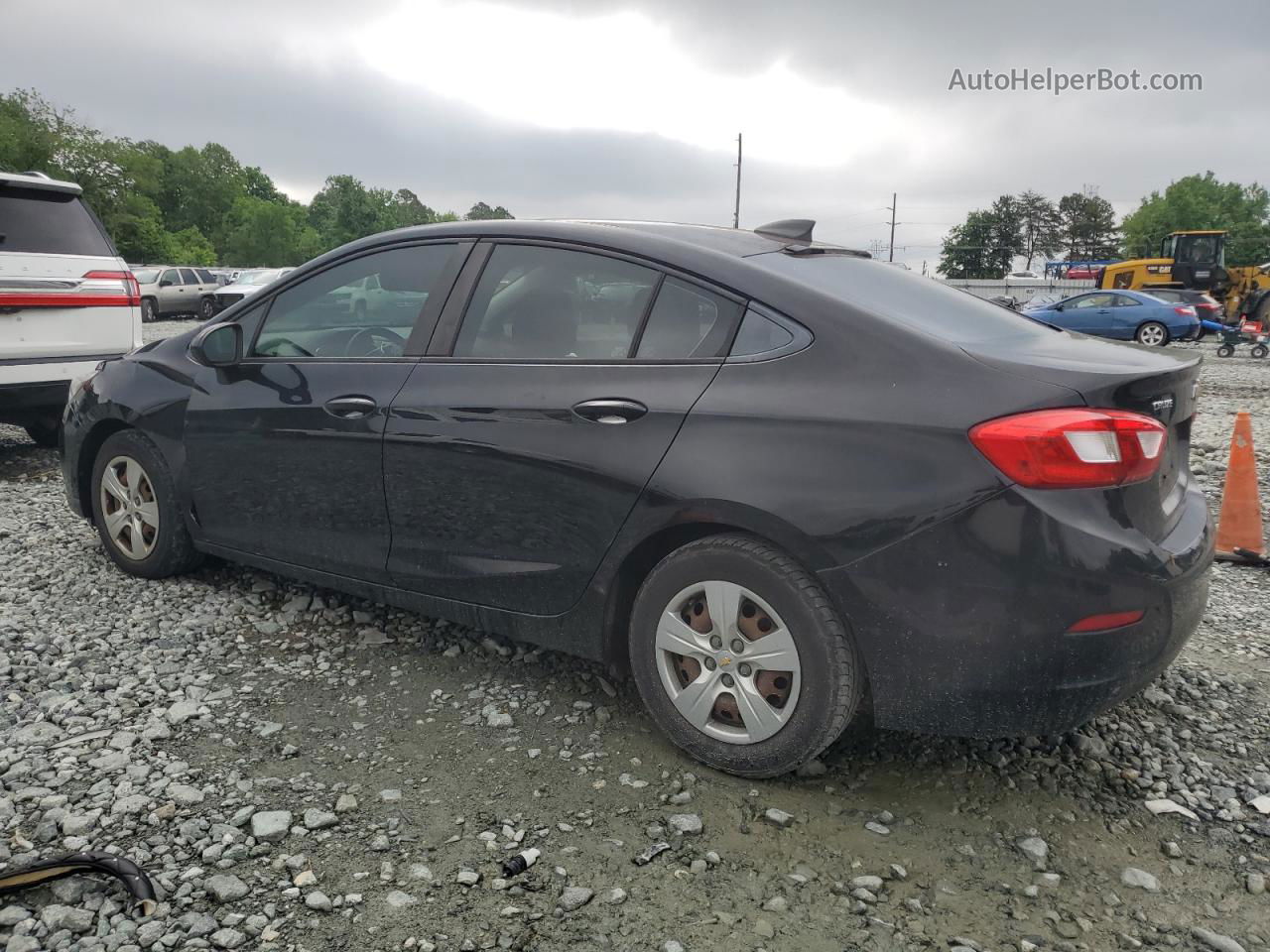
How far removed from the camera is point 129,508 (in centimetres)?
452

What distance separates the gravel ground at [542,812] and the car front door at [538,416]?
50cm

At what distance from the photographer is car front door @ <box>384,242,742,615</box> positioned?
2959mm

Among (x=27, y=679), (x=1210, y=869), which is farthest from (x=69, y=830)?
(x=1210, y=869)

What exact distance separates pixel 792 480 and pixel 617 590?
2.32 feet

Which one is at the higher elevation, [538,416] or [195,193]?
[195,193]

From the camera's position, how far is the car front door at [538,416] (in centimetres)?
296

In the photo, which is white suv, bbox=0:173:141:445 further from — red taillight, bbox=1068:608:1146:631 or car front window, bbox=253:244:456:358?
red taillight, bbox=1068:608:1146:631

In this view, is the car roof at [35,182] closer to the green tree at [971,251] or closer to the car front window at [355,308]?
the car front window at [355,308]

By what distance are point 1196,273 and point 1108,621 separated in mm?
36228

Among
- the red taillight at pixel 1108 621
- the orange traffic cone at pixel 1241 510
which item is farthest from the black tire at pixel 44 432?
the orange traffic cone at pixel 1241 510

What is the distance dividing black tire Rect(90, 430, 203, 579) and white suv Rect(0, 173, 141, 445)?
8.78 ft

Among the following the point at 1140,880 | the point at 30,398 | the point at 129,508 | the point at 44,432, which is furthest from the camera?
the point at 44,432

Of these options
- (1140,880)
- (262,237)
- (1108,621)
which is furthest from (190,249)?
(1140,880)

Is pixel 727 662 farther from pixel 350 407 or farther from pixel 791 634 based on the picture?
pixel 350 407
